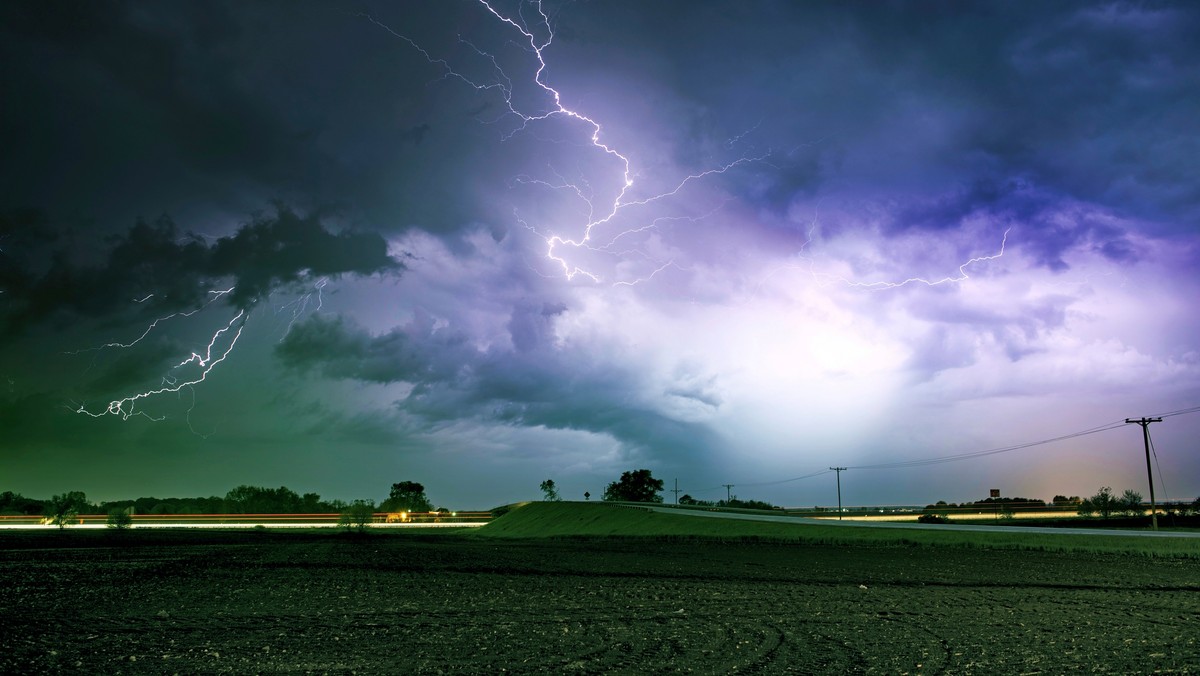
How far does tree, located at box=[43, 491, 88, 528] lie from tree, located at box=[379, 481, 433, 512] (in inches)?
2291

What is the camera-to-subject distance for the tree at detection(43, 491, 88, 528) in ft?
244

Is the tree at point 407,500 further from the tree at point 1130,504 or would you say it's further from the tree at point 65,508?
the tree at point 1130,504

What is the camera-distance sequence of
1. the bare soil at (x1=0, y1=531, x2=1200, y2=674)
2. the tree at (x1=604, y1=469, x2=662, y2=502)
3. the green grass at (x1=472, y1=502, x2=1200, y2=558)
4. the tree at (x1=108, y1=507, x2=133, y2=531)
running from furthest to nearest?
the tree at (x1=604, y1=469, x2=662, y2=502)
the tree at (x1=108, y1=507, x2=133, y2=531)
the green grass at (x1=472, y1=502, x2=1200, y2=558)
the bare soil at (x1=0, y1=531, x2=1200, y2=674)

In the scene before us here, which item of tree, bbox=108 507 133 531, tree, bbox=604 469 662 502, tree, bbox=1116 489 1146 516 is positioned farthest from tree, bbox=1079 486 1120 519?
tree, bbox=108 507 133 531

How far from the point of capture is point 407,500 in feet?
487

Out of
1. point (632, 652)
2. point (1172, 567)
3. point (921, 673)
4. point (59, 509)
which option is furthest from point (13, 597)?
point (59, 509)

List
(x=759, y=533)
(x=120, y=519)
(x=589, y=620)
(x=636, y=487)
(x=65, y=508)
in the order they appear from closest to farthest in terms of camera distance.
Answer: (x=589, y=620), (x=759, y=533), (x=120, y=519), (x=65, y=508), (x=636, y=487)

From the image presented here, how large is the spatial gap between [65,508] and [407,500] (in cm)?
7641

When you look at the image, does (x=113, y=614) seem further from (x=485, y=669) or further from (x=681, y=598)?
(x=681, y=598)

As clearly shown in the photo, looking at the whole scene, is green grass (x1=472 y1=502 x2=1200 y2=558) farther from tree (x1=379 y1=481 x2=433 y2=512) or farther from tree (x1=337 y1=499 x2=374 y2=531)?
Result: tree (x1=379 y1=481 x2=433 y2=512)

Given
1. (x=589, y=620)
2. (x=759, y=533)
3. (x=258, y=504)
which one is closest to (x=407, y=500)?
(x=258, y=504)

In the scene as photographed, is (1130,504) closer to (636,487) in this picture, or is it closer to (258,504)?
(636,487)

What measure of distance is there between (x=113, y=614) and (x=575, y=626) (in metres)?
8.32

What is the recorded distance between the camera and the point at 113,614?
1284 cm
